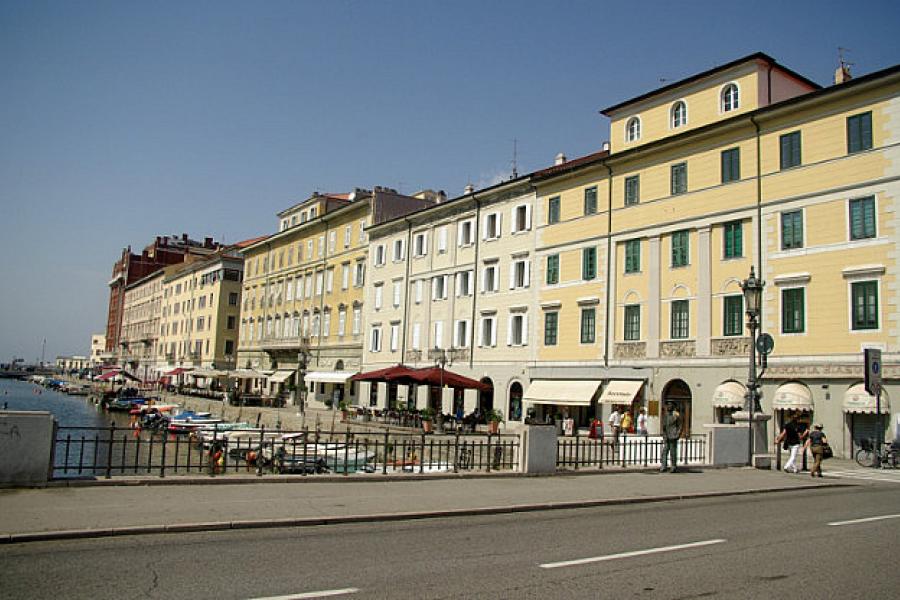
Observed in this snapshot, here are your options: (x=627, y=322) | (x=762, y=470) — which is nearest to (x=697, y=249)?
(x=627, y=322)

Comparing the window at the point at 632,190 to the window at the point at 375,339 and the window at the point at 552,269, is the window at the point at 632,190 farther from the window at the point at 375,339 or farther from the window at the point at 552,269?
the window at the point at 375,339

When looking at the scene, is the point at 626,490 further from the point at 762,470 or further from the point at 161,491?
the point at 161,491

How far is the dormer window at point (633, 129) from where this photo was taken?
129ft

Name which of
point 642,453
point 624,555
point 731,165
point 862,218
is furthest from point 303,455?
point 731,165

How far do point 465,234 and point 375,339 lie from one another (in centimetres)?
1261

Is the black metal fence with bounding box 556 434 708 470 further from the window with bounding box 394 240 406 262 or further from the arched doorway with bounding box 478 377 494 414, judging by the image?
the window with bounding box 394 240 406 262

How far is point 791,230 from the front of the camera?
31.3m

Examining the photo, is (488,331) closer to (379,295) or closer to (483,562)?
(379,295)

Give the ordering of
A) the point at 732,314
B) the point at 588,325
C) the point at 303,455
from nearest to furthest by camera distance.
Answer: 1. the point at 303,455
2. the point at 732,314
3. the point at 588,325

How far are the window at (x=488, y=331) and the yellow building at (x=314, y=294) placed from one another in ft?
42.9

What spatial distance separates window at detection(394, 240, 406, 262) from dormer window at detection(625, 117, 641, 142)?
20430 mm

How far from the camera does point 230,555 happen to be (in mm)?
9016

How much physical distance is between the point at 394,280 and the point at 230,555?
4715cm

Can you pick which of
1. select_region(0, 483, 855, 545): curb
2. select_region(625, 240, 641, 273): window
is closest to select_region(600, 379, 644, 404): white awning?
select_region(625, 240, 641, 273): window
